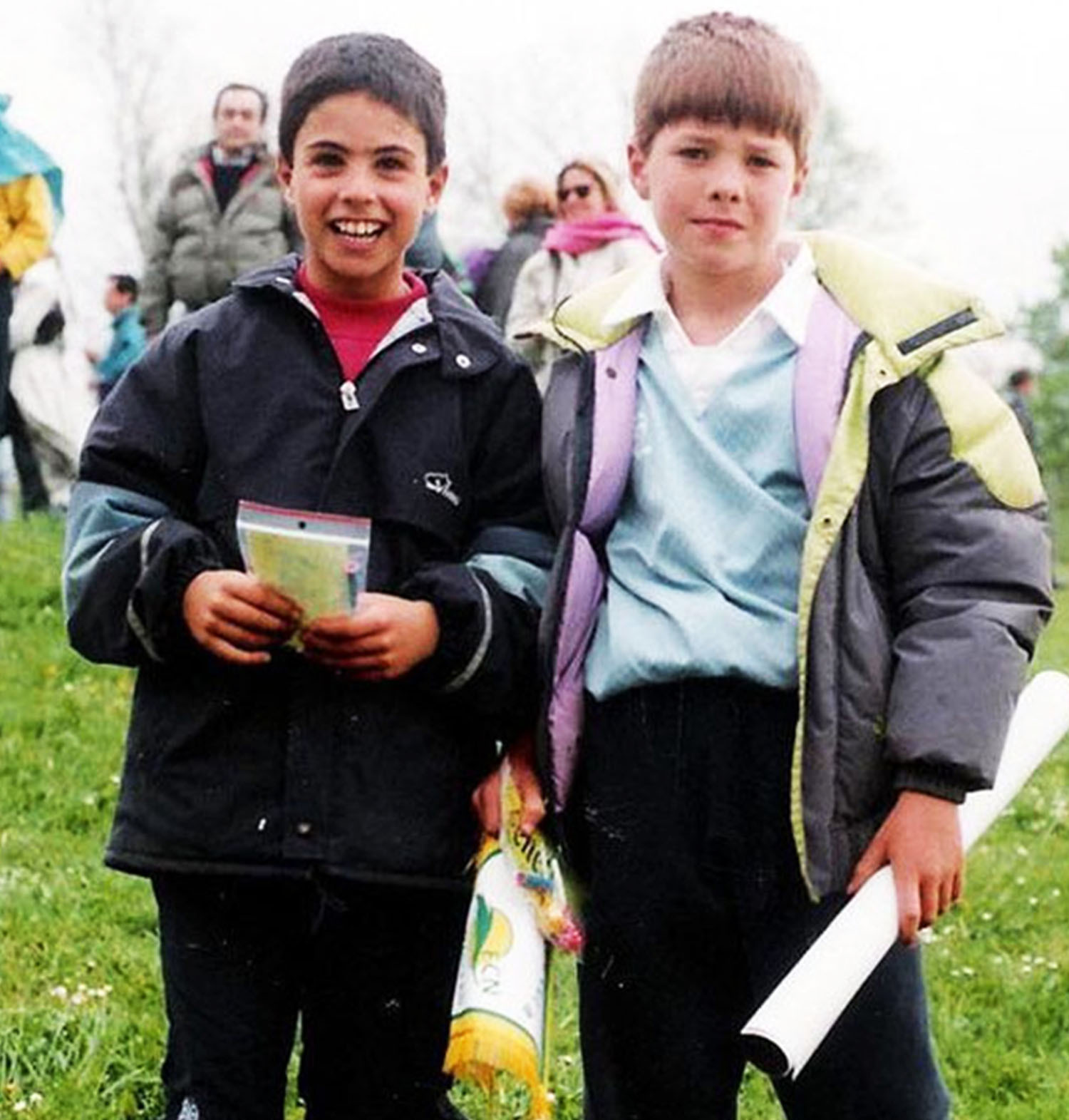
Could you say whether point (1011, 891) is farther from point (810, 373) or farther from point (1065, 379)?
point (1065, 379)

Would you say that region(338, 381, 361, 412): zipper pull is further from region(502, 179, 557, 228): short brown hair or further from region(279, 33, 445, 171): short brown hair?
region(502, 179, 557, 228): short brown hair

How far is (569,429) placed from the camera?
107 inches

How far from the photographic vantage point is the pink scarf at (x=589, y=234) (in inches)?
325

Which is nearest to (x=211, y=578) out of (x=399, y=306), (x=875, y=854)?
(x=399, y=306)

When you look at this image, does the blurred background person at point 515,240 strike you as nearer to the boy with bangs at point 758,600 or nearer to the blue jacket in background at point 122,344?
the blue jacket in background at point 122,344

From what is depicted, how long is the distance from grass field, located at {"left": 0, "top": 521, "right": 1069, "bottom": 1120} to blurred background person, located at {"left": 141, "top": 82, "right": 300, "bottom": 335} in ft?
7.68

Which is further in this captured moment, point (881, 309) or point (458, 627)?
point (458, 627)

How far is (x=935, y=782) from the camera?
8.11ft

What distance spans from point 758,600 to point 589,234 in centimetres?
582

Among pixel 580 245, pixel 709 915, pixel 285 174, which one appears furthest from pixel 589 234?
pixel 709 915

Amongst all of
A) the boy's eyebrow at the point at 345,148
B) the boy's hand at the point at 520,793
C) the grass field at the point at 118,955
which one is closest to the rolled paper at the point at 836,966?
the boy's hand at the point at 520,793

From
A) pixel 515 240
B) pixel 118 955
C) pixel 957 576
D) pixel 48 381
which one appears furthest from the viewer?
pixel 48 381

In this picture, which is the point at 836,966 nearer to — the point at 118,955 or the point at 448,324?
the point at 448,324

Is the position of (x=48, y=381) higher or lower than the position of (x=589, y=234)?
lower
